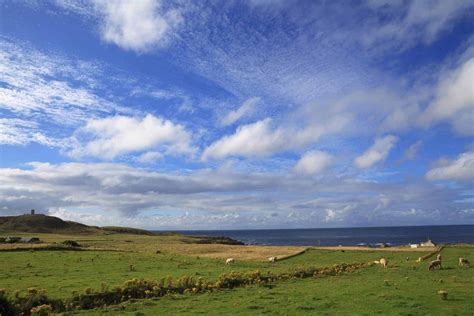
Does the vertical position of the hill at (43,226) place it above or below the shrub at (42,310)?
above

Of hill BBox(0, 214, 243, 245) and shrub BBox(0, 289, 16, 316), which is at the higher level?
hill BBox(0, 214, 243, 245)

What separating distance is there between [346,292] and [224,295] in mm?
8456

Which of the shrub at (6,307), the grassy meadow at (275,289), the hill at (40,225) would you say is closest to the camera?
the shrub at (6,307)

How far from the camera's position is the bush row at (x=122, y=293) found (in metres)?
22.6

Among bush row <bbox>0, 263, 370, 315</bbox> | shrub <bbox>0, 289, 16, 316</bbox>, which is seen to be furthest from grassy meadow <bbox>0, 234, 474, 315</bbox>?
shrub <bbox>0, 289, 16, 316</bbox>

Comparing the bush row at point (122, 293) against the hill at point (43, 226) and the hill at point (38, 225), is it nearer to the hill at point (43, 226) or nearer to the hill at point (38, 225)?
the hill at point (43, 226)

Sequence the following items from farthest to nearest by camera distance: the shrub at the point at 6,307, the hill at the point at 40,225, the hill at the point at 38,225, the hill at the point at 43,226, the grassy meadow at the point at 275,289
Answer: the hill at the point at 40,225 < the hill at the point at 38,225 < the hill at the point at 43,226 < the grassy meadow at the point at 275,289 < the shrub at the point at 6,307

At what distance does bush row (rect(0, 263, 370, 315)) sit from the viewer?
22578mm

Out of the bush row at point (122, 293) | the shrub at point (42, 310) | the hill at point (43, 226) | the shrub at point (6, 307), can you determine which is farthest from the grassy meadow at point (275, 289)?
the hill at point (43, 226)

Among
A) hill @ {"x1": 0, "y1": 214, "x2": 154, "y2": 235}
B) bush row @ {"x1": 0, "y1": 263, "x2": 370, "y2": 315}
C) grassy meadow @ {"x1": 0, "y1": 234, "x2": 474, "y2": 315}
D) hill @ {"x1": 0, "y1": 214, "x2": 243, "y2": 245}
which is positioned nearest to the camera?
bush row @ {"x1": 0, "y1": 263, "x2": 370, "y2": 315}

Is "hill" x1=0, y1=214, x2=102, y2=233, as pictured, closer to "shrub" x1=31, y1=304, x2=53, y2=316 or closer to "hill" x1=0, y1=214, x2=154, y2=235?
"hill" x1=0, y1=214, x2=154, y2=235

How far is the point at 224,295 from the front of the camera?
2888 cm

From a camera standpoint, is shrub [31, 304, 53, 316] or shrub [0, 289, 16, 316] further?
shrub [31, 304, 53, 316]

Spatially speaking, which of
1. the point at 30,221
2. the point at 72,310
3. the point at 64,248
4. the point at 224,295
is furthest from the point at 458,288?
the point at 30,221
